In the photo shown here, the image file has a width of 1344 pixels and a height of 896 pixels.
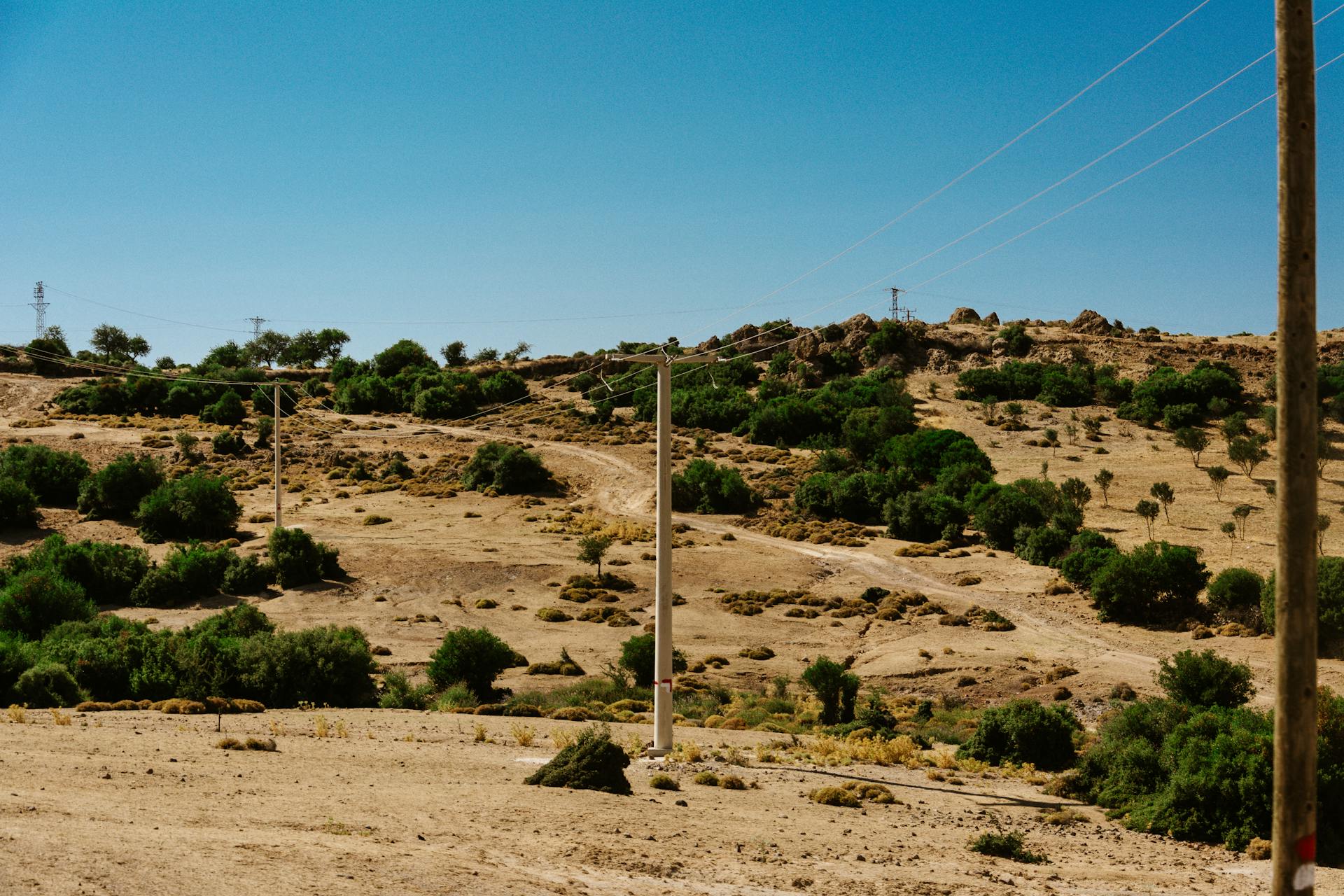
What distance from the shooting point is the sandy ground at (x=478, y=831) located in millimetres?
11805

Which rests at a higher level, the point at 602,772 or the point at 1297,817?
the point at 1297,817

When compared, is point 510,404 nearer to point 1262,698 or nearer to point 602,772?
point 1262,698

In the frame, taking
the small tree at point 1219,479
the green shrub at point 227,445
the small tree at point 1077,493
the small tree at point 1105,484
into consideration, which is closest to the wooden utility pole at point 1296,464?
the small tree at point 1077,493

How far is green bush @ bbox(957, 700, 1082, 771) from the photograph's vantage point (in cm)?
2436

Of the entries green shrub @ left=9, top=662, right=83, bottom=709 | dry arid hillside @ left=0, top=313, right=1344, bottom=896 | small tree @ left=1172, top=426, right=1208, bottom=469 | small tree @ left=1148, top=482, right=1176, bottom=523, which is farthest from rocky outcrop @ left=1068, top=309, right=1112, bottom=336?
green shrub @ left=9, top=662, right=83, bottom=709

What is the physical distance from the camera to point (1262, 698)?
31531 mm

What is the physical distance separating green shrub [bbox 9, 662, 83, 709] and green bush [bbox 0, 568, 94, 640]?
1215 cm

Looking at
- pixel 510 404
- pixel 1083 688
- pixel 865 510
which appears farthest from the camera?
pixel 510 404

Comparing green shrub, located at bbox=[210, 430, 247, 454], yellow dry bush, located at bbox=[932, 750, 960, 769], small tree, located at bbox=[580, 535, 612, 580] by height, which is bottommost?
yellow dry bush, located at bbox=[932, 750, 960, 769]

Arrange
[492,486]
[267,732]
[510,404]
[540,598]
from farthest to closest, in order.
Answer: [510,404] → [492,486] → [540,598] → [267,732]

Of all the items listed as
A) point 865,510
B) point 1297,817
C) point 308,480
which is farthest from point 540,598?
point 1297,817

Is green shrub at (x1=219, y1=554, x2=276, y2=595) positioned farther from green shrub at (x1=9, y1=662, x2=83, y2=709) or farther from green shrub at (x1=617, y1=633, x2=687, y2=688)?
green shrub at (x1=617, y1=633, x2=687, y2=688)

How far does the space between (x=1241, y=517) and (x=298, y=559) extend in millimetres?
48265

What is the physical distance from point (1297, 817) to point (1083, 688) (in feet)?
90.8
